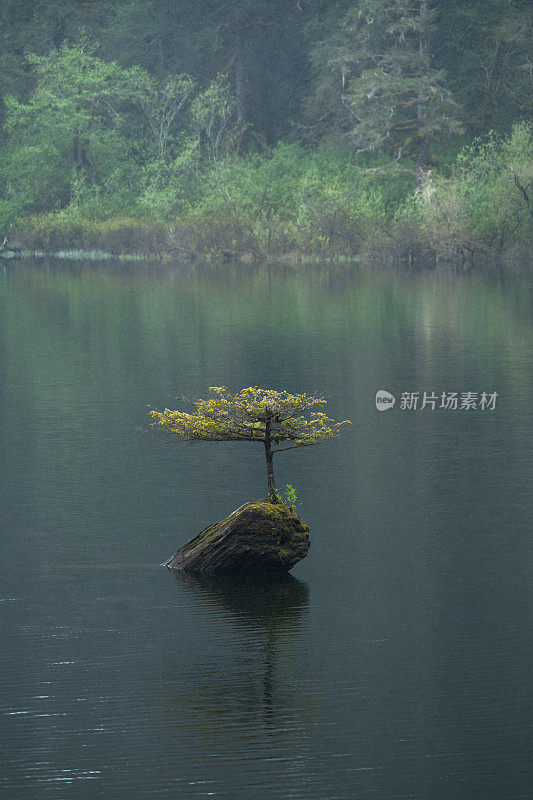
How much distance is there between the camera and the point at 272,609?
11.6 metres

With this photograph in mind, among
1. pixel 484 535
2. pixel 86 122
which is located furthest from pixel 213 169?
pixel 484 535

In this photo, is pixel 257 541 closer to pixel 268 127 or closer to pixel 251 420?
pixel 251 420

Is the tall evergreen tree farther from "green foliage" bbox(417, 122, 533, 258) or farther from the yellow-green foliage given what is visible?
the yellow-green foliage

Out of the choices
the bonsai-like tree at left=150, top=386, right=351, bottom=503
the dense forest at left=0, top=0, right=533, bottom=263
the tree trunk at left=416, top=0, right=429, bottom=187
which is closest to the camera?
the bonsai-like tree at left=150, top=386, right=351, bottom=503

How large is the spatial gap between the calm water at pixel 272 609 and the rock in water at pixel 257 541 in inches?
8.8

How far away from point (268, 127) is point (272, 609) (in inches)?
2934

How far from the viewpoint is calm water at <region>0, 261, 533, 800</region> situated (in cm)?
859

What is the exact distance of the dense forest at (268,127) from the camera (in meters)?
68.0

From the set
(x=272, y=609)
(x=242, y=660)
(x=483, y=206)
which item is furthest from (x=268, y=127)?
(x=242, y=660)

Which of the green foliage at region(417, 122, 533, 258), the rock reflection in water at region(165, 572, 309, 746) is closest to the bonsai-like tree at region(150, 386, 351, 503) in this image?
the rock reflection in water at region(165, 572, 309, 746)

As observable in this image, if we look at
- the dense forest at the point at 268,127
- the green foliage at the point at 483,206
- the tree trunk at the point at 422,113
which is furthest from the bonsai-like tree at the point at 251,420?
the tree trunk at the point at 422,113

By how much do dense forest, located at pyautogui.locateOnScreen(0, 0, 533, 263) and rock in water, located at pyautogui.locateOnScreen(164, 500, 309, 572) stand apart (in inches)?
2089

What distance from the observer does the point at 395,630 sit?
11008 mm

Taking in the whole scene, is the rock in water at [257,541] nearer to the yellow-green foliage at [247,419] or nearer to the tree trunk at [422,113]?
the yellow-green foliage at [247,419]
